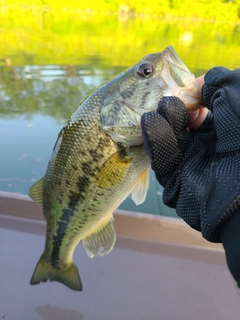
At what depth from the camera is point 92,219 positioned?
1765 mm

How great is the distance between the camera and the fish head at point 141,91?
4.61 ft

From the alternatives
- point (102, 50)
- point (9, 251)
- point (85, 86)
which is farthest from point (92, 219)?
point (102, 50)

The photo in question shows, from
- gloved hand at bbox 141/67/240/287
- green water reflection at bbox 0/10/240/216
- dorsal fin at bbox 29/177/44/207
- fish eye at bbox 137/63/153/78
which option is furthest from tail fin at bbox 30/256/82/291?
green water reflection at bbox 0/10/240/216

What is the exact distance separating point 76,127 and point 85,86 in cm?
737

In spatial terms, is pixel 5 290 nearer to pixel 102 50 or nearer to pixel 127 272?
pixel 127 272

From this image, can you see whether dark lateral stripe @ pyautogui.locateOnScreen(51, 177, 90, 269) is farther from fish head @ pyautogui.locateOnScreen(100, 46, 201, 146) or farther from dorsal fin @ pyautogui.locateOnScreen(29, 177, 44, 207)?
fish head @ pyautogui.locateOnScreen(100, 46, 201, 146)

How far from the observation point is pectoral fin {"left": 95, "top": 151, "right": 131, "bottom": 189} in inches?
61.0

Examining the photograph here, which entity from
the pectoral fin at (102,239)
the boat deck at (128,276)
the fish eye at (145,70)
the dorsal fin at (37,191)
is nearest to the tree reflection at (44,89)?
the boat deck at (128,276)

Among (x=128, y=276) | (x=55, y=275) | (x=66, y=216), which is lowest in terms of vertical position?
(x=128, y=276)

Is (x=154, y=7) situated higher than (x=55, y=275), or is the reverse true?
(x=55, y=275)

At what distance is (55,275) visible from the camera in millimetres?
2068

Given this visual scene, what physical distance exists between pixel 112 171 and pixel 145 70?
1.87ft

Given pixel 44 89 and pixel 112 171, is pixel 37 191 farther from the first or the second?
pixel 44 89

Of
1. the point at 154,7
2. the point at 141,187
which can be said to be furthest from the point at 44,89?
the point at 154,7
